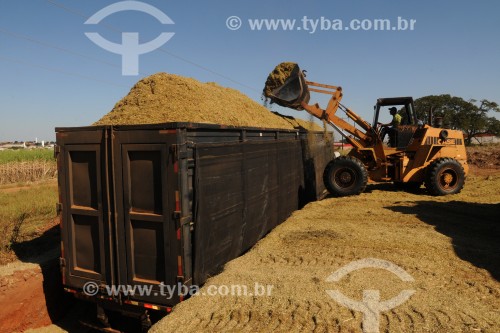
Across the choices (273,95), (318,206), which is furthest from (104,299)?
(273,95)

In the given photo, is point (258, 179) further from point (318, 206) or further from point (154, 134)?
point (318, 206)

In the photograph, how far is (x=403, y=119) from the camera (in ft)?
36.6

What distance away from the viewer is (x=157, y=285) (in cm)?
401

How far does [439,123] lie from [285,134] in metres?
5.87

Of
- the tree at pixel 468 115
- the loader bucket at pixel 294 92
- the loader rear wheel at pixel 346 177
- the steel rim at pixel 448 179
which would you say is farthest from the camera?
the tree at pixel 468 115

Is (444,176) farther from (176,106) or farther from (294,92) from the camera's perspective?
(176,106)

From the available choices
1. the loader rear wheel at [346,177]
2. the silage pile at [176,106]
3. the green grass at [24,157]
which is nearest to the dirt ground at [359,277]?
the loader rear wheel at [346,177]

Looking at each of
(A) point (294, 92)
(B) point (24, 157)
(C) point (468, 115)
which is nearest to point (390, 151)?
(A) point (294, 92)

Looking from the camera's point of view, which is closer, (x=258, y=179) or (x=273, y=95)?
(x=258, y=179)

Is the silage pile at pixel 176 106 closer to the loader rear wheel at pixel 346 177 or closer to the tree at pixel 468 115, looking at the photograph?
the loader rear wheel at pixel 346 177

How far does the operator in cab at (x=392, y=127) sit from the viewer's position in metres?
10.6

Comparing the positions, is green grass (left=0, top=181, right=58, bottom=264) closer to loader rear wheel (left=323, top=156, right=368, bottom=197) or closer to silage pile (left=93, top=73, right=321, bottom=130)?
silage pile (left=93, top=73, right=321, bottom=130)

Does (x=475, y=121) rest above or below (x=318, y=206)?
above

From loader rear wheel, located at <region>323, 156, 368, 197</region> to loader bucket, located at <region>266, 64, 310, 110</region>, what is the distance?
250cm
